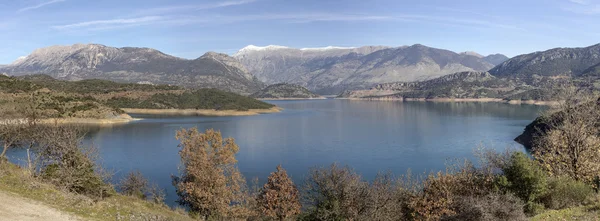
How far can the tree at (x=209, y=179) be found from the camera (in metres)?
34.1

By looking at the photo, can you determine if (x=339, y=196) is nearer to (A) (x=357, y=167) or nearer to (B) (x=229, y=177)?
(B) (x=229, y=177)

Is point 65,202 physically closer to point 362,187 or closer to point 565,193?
point 362,187

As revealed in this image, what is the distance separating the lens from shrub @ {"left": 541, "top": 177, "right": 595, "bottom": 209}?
23172mm

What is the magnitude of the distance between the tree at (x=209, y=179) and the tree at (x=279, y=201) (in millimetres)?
2173

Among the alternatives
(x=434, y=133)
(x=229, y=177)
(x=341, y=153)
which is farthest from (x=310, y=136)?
(x=229, y=177)

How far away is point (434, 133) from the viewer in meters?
107

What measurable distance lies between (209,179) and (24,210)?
16.6 m

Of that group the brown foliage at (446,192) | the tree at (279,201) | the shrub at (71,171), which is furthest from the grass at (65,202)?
the brown foliage at (446,192)

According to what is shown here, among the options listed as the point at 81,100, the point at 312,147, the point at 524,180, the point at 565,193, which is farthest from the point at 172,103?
the point at 565,193

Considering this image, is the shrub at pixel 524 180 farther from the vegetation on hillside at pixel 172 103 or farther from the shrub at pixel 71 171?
the vegetation on hillside at pixel 172 103

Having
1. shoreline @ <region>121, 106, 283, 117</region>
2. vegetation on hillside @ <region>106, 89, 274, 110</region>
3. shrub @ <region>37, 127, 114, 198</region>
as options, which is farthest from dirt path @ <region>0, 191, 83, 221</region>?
vegetation on hillside @ <region>106, 89, 274, 110</region>

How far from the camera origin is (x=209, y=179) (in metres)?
35.0

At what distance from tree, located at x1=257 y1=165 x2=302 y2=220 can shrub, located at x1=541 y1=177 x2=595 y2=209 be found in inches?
728

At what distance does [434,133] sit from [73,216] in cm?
10054
